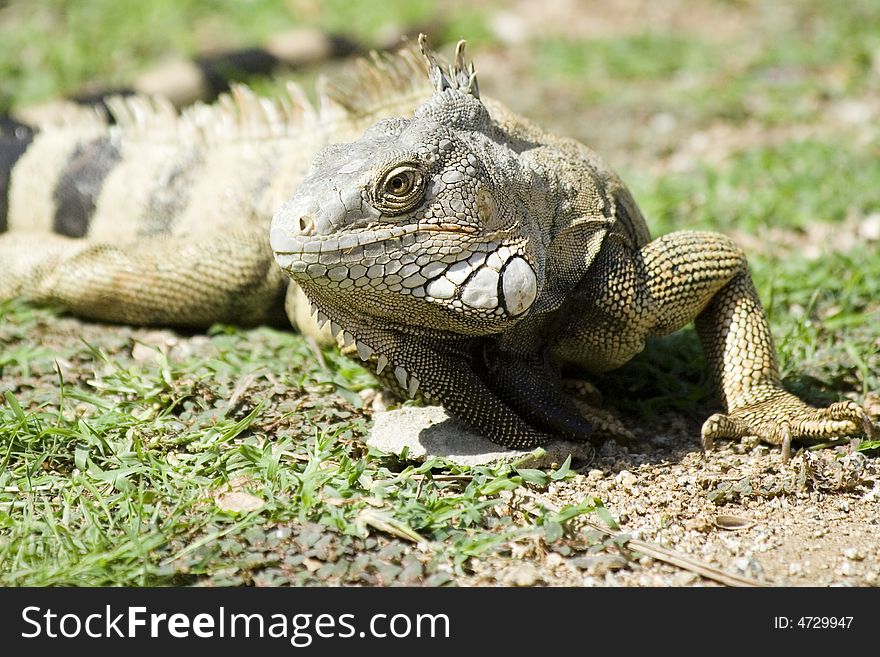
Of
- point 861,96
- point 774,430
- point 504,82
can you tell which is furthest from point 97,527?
point 861,96

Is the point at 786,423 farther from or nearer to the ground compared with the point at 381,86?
nearer to the ground

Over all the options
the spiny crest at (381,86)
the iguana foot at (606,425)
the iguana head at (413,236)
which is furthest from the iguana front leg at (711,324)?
the spiny crest at (381,86)

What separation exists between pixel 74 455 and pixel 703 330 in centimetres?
257

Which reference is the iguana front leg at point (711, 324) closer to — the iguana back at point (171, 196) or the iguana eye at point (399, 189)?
the iguana eye at point (399, 189)

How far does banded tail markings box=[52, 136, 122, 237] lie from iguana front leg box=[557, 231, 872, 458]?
9.29ft

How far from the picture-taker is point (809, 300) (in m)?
5.51

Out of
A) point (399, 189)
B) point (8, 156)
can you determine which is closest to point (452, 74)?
point (399, 189)

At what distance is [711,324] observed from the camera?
175 inches

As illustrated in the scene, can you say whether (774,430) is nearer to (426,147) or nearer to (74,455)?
(426,147)

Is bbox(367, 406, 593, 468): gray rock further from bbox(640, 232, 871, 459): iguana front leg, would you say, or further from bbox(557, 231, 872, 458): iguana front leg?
bbox(640, 232, 871, 459): iguana front leg

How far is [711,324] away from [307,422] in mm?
1721

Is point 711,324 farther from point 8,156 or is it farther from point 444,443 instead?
point 8,156

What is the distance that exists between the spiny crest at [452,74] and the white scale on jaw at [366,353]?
0.97 metres

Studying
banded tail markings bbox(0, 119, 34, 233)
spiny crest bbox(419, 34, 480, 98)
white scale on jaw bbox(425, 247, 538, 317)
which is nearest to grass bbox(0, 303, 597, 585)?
white scale on jaw bbox(425, 247, 538, 317)
